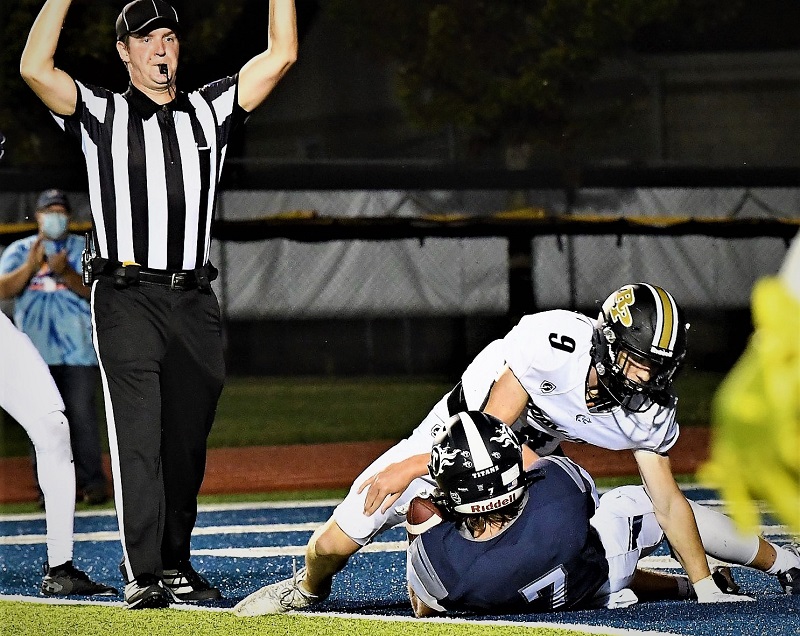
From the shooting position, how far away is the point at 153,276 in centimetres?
316

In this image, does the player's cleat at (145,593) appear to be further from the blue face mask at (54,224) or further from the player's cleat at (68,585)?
the blue face mask at (54,224)

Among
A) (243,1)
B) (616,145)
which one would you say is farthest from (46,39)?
(616,145)

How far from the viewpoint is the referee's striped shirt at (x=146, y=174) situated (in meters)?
3.16

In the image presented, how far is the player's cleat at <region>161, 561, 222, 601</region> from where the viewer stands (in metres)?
3.27

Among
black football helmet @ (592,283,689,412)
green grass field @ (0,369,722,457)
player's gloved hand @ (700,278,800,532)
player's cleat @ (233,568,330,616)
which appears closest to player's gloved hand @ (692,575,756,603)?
black football helmet @ (592,283,689,412)

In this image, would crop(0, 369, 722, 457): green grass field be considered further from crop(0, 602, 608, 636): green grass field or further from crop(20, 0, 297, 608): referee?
crop(0, 602, 608, 636): green grass field

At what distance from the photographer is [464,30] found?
34.0ft

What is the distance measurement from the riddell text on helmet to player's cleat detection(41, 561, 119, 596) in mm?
1105

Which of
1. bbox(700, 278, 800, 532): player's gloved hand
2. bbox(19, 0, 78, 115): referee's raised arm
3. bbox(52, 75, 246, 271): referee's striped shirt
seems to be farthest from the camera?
bbox(52, 75, 246, 271): referee's striped shirt

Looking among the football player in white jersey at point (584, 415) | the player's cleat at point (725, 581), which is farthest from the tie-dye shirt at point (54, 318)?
the player's cleat at point (725, 581)

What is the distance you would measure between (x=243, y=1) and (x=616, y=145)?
12.7ft

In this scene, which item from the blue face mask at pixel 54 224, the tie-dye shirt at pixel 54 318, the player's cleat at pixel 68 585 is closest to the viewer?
the player's cleat at pixel 68 585

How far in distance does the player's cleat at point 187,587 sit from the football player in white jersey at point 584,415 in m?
0.19

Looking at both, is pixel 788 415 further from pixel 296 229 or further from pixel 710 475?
pixel 296 229
